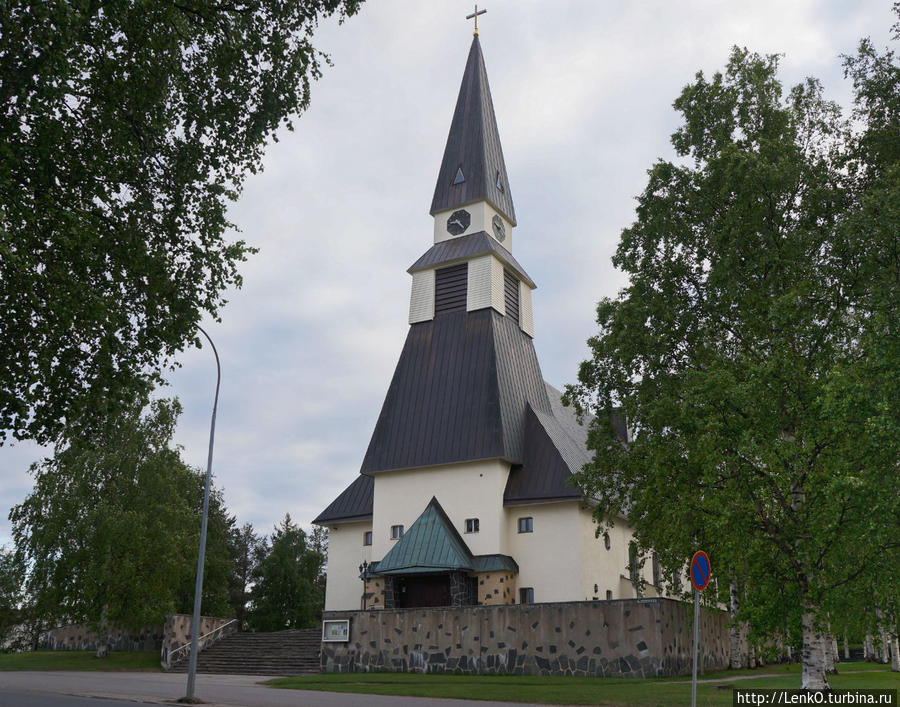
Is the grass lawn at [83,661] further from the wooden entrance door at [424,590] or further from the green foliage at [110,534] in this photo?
the wooden entrance door at [424,590]

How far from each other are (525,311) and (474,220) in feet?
19.6

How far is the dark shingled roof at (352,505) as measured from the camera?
39.6 meters

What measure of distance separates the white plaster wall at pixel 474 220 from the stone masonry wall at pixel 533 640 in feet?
76.5

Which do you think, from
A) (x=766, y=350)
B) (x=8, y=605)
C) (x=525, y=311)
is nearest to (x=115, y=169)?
(x=766, y=350)

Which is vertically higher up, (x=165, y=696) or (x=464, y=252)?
(x=464, y=252)

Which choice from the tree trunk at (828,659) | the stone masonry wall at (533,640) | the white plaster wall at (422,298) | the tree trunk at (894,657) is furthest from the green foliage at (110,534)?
the tree trunk at (894,657)

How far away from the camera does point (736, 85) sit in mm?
21250

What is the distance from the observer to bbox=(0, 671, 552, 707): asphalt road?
15.4m

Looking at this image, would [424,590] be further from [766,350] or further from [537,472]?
[766,350]

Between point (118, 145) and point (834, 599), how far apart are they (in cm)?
1664

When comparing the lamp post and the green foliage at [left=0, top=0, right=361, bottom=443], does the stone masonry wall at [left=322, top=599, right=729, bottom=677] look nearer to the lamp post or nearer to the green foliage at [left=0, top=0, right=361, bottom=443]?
the lamp post

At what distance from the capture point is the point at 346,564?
39.2m

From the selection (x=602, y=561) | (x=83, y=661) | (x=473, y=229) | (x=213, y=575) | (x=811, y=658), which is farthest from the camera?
(x=213, y=575)

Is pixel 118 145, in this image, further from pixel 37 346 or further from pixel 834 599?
pixel 834 599
